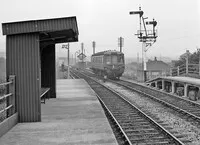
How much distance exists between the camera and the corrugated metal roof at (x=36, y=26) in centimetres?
795

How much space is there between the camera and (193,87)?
16.8 m

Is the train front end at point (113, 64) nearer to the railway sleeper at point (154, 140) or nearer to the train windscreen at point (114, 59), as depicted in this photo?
the train windscreen at point (114, 59)

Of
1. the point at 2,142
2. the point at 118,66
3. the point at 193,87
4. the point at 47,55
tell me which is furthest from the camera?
the point at 118,66

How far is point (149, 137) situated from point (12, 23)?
480 cm

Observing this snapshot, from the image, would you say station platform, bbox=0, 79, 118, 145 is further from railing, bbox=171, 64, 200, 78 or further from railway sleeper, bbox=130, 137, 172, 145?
railing, bbox=171, 64, 200, 78

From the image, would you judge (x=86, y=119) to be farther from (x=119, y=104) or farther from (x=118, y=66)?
(x=118, y=66)

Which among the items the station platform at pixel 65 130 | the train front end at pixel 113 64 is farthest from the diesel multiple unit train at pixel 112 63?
the station platform at pixel 65 130

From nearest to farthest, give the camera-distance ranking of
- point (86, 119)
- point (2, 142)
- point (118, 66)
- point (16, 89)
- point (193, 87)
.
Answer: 1. point (2, 142)
2. point (16, 89)
3. point (86, 119)
4. point (193, 87)
5. point (118, 66)

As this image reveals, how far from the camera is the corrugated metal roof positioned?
7953mm

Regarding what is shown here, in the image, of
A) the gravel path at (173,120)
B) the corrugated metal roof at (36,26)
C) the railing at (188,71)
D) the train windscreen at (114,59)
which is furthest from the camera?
the train windscreen at (114,59)

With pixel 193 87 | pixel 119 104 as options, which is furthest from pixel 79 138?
pixel 193 87

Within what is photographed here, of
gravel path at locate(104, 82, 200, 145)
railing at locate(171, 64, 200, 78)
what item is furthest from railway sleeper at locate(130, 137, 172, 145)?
railing at locate(171, 64, 200, 78)

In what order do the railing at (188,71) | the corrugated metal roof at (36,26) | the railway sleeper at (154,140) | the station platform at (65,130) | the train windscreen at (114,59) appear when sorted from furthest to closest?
1. the train windscreen at (114,59)
2. the railing at (188,71)
3. the corrugated metal roof at (36,26)
4. the railway sleeper at (154,140)
5. the station platform at (65,130)

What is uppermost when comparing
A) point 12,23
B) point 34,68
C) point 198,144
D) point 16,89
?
point 12,23
